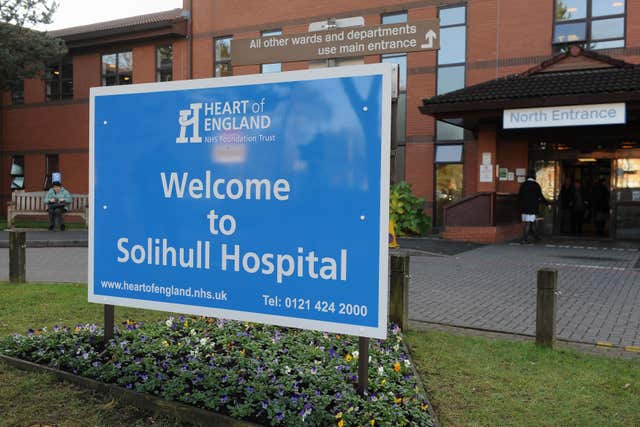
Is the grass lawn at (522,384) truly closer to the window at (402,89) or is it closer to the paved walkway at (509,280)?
the paved walkway at (509,280)

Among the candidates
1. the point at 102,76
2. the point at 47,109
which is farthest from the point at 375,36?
the point at 47,109

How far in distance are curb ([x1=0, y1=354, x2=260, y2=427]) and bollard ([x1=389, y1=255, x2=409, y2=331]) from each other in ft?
8.37

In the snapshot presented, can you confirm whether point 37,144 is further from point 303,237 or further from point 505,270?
point 303,237

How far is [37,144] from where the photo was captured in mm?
28375

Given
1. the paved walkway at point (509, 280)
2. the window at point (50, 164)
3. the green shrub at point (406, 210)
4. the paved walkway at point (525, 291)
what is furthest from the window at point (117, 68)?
the paved walkway at point (525, 291)

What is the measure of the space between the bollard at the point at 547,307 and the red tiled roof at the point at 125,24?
2281 centimetres

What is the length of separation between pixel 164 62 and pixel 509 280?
20406 millimetres

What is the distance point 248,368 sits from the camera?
4164 millimetres

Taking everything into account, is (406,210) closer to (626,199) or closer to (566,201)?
(566,201)

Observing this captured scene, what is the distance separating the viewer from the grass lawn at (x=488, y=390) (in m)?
3.70

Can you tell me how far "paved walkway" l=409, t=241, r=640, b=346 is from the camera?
21.6ft

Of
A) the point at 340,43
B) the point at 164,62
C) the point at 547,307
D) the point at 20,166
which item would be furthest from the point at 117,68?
the point at 547,307

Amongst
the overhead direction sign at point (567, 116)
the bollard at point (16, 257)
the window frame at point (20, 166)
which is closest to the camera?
the bollard at point (16, 257)

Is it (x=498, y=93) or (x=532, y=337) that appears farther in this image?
(x=498, y=93)
